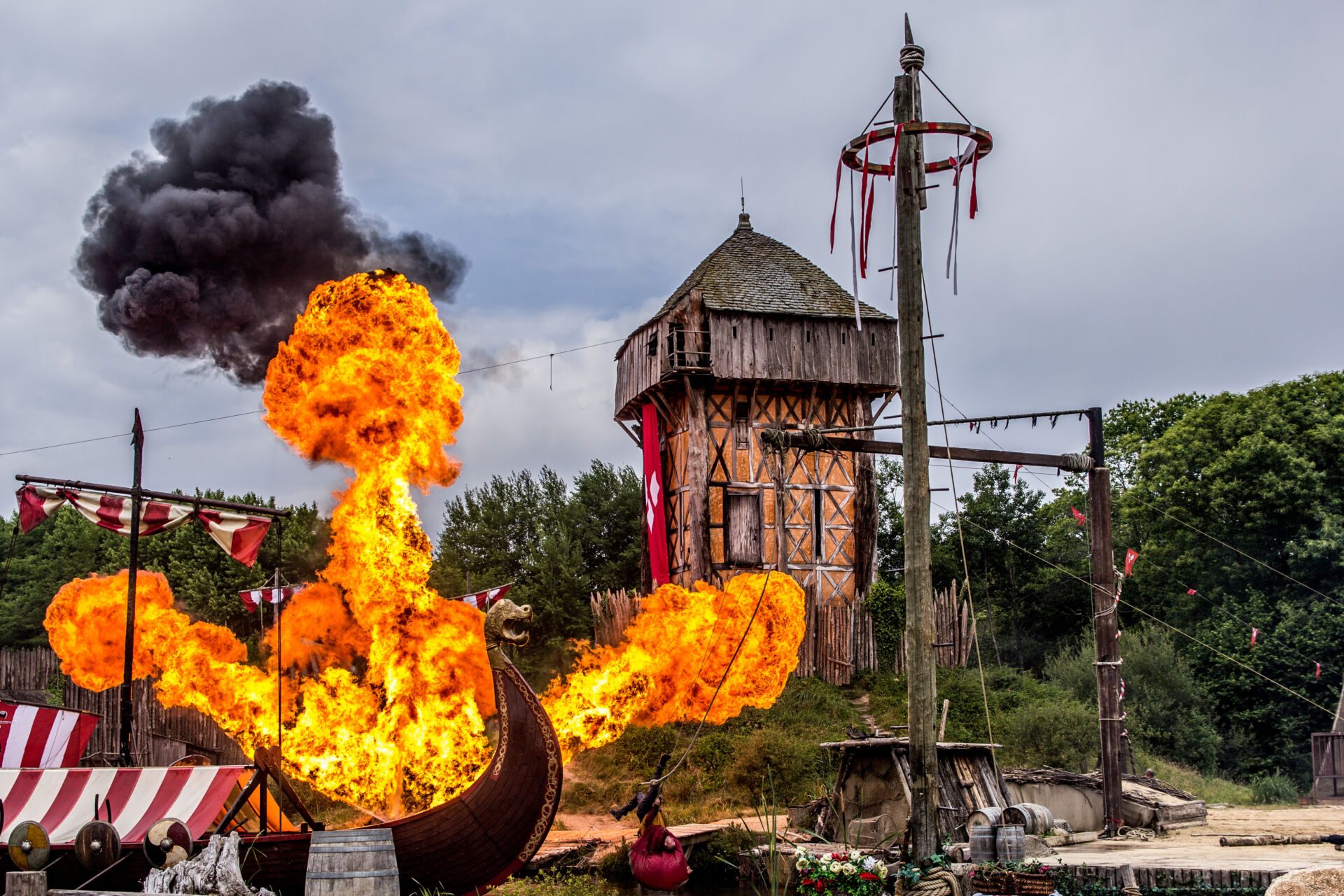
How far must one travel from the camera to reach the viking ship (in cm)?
1273

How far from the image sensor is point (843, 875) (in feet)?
38.2

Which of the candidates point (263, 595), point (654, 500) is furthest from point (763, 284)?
point (263, 595)

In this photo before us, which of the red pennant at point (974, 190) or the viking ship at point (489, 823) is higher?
the red pennant at point (974, 190)

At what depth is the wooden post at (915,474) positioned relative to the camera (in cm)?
1175

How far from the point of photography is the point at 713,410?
34.4 m

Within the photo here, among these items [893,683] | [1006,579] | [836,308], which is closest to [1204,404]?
[1006,579]

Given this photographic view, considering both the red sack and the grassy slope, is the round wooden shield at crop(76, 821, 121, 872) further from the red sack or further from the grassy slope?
the grassy slope

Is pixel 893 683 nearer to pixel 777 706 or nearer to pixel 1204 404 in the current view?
pixel 777 706

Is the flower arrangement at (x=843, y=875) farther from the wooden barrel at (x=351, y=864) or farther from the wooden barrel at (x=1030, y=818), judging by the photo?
the wooden barrel at (x=351, y=864)

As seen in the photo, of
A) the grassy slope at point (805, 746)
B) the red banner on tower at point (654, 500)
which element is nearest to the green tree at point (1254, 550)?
the grassy slope at point (805, 746)

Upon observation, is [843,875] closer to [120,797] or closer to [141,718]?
[120,797]

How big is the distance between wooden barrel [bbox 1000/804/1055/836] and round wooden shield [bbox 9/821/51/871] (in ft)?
31.3

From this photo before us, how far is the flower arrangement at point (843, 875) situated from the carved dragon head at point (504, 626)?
3.56m

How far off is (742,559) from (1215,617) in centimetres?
1549
